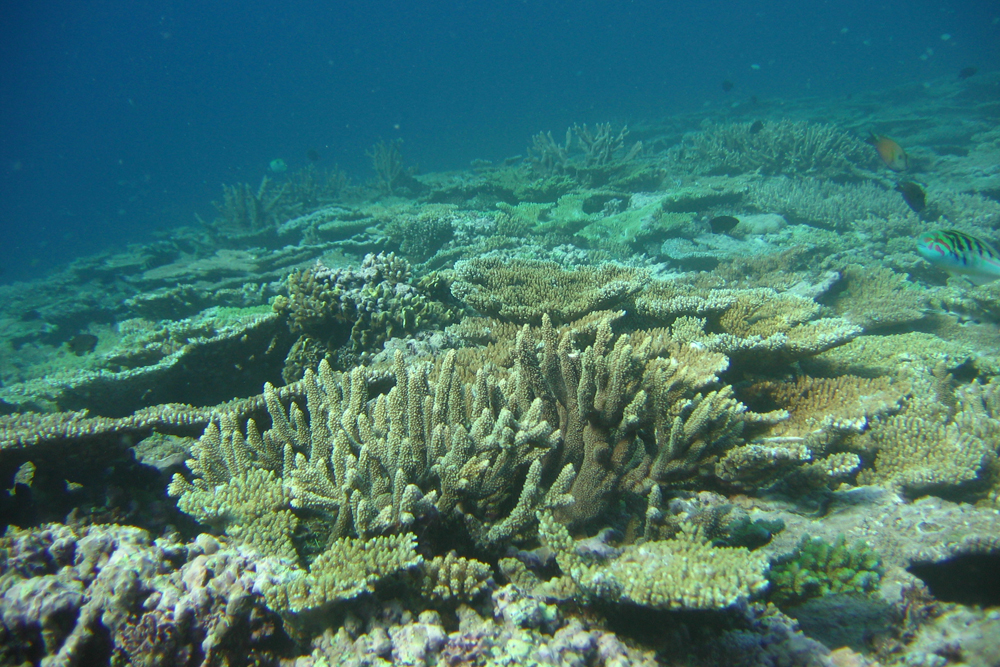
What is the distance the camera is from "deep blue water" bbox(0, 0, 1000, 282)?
232 ft

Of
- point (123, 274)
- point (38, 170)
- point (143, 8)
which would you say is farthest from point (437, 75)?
point (123, 274)

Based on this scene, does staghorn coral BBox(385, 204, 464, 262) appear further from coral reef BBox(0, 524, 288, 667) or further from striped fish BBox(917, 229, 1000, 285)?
coral reef BBox(0, 524, 288, 667)

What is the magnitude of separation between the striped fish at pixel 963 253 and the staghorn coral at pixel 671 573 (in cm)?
529

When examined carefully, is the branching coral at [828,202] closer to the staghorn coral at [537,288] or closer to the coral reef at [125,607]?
the staghorn coral at [537,288]

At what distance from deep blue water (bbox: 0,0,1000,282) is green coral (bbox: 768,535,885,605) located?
51.4m

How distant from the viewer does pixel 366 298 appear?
475cm

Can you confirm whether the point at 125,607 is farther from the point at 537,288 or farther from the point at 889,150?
the point at 889,150

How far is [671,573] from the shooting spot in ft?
5.69

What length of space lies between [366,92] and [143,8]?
219 feet

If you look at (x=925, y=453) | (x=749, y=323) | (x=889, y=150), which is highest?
(x=889, y=150)

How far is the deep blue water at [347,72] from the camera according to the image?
70625 millimetres

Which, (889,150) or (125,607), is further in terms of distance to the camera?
(889,150)

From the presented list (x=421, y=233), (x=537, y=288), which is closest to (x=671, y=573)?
(x=537, y=288)

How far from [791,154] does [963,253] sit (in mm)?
9916
